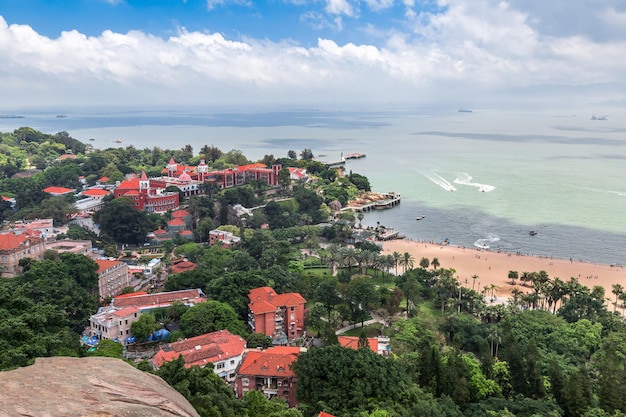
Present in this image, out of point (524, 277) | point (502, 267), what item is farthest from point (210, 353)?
point (502, 267)

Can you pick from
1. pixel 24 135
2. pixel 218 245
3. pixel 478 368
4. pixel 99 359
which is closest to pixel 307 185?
pixel 218 245

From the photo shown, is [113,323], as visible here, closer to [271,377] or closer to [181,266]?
[271,377]

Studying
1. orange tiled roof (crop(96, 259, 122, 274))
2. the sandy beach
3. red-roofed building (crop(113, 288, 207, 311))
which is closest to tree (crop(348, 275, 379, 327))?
red-roofed building (crop(113, 288, 207, 311))

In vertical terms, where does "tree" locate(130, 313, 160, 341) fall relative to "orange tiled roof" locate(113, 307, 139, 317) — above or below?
below

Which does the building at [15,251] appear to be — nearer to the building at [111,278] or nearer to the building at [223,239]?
the building at [111,278]

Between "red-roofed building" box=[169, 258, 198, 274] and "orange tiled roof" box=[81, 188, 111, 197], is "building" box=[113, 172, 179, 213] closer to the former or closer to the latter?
"orange tiled roof" box=[81, 188, 111, 197]

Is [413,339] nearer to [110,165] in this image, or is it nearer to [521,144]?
[110,165]
